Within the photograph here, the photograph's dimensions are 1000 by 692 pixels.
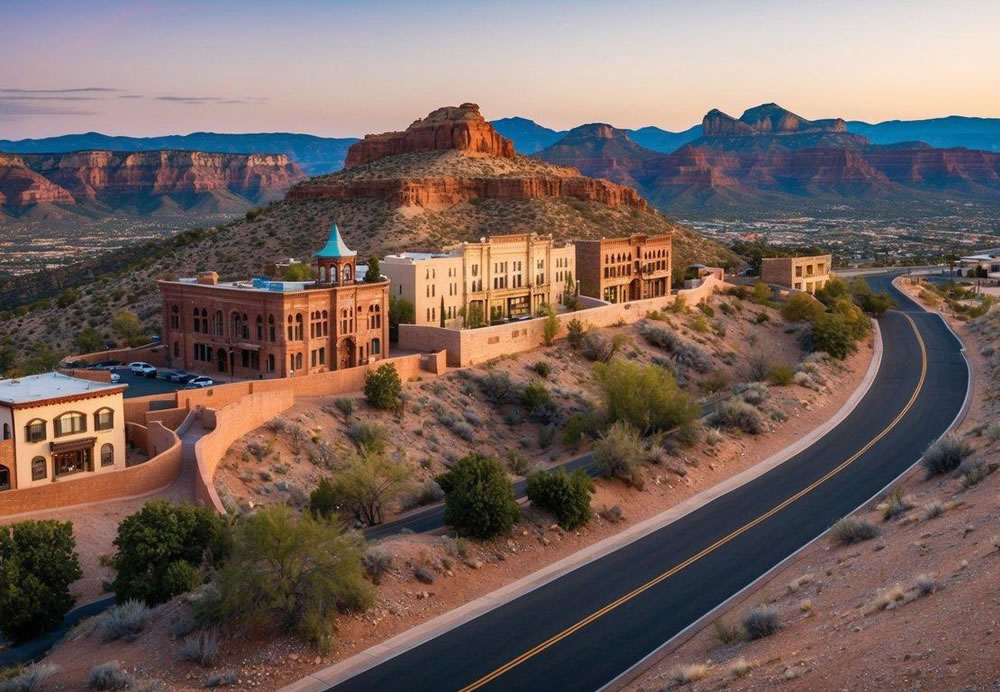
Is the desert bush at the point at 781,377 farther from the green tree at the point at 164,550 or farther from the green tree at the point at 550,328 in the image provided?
the green tree at the point at 164,550

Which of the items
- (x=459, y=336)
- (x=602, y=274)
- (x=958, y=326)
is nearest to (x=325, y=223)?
(x=602, y=274)

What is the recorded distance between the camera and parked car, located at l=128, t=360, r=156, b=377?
5862 centimetres

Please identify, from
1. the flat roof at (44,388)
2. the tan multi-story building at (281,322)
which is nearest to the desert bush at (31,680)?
the flat roof at (44,388)

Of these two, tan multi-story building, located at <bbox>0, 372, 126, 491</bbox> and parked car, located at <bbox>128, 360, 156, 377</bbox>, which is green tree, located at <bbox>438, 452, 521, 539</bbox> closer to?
tan multi-story building, located at <bbox>0, 372, 126, 491</bbox>

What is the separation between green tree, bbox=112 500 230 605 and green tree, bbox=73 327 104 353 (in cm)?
4322

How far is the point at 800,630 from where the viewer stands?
80.8 ft

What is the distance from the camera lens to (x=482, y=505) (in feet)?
119

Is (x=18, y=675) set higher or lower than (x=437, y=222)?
lower

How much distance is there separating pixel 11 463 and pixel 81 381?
616cm

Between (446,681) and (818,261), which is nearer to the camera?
(446,681)

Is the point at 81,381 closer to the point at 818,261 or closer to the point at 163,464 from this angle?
the point at 163,464

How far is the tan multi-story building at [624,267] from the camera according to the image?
86.6 meters

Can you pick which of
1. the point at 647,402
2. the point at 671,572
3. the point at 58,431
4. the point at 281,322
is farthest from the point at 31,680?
the point at 647,402

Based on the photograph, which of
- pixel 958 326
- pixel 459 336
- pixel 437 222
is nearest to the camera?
pixel 459 336
